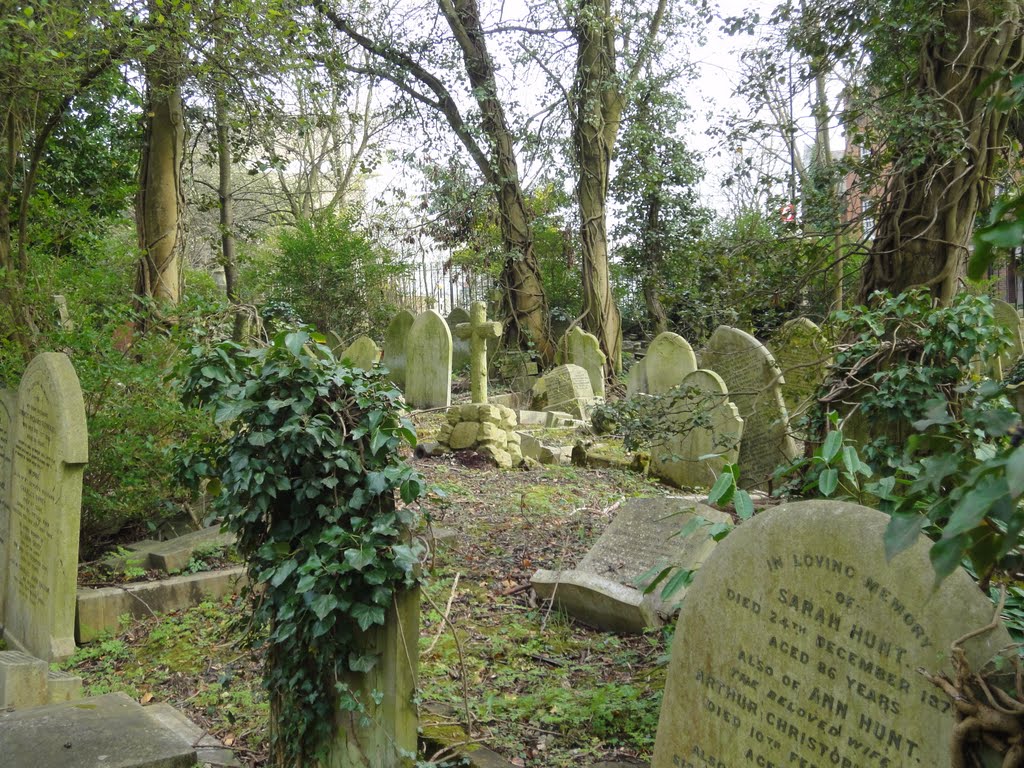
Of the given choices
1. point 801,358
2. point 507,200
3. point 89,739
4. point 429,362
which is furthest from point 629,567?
point 507,200

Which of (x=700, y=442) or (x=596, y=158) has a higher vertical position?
(x=596, y=158)

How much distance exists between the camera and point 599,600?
4836 millimetres

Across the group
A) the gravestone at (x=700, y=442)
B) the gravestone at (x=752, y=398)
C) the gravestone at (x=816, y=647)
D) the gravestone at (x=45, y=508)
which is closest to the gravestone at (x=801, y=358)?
the gravestone at (x=752, y=398)

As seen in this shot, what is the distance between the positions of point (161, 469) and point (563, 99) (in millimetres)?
12017

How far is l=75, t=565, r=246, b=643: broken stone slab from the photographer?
532 cm

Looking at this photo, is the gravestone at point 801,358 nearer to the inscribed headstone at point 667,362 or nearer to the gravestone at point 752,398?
the gravestone at point 752,398

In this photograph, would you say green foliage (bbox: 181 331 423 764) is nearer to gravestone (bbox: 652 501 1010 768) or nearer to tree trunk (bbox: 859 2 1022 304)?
gravestone (bbox: 652 501 1010 768)

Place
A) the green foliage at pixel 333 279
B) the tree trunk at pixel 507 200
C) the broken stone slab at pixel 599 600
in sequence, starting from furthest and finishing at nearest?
the green foliage at pixel 333 279
the tree trunk at pixel 507 200
the broken stone slab at pixel 599 600

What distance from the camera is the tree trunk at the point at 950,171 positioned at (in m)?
5.35

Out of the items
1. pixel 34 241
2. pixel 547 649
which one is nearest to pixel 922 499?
pixel 547 649

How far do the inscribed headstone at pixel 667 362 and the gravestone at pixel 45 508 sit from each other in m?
8.91

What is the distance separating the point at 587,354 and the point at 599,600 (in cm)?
1050

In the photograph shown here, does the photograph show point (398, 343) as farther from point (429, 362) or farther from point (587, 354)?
point (587, 354)

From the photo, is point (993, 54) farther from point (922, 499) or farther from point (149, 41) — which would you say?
point (149, 41)
